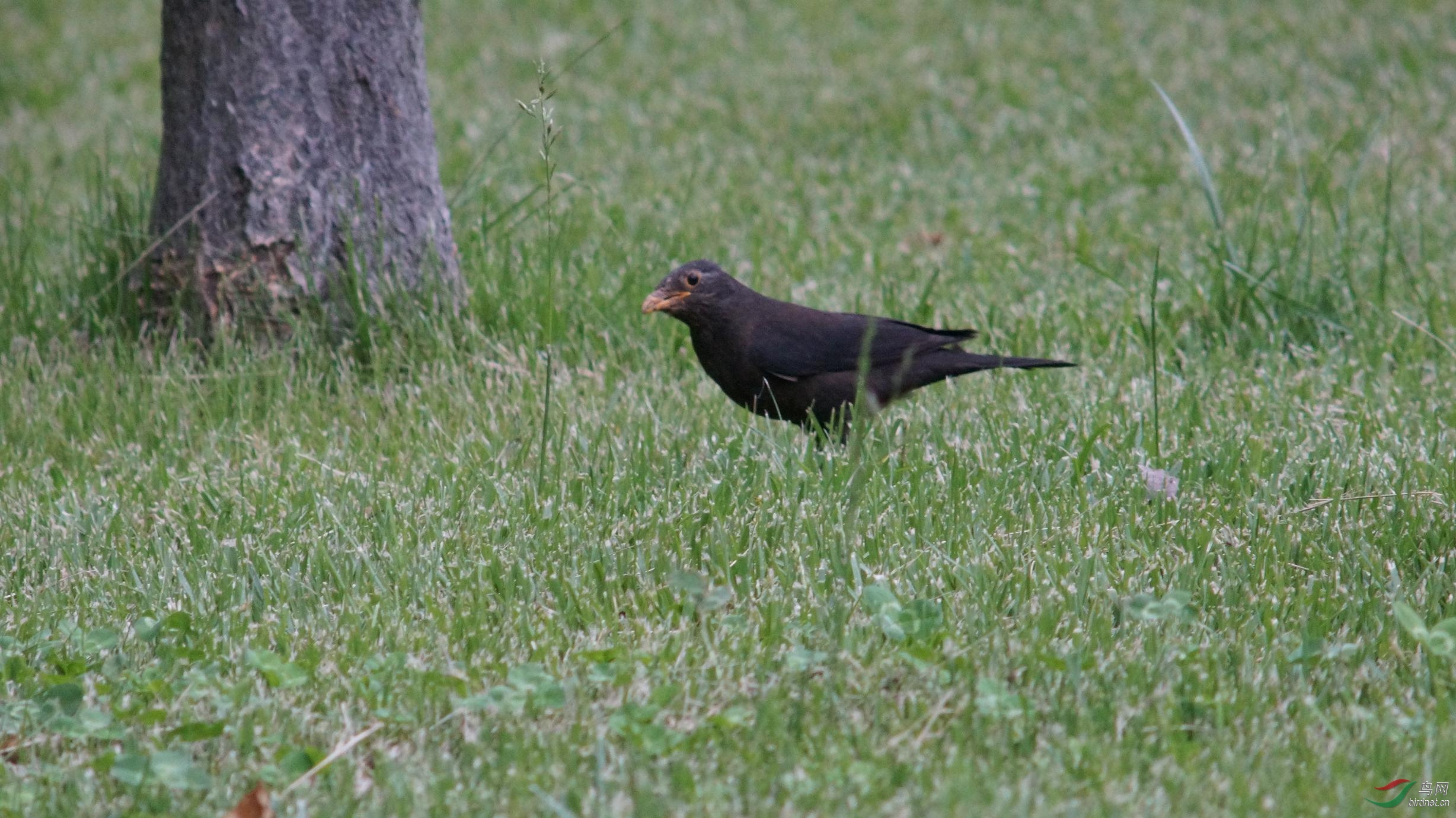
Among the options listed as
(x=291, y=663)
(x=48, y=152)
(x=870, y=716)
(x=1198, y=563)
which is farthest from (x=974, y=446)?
(x=48, y=152)

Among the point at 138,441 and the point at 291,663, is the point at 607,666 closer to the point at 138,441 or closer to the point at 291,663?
the point at 291,663

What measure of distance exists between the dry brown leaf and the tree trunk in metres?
3.00

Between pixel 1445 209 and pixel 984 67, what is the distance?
362 cm

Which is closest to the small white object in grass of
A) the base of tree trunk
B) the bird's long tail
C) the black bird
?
the bird's long tail

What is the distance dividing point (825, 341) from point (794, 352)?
117 millimetres

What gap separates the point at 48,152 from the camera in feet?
28.5

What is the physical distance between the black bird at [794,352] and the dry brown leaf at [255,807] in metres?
2.32

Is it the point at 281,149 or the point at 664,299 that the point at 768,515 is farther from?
the point at 281,149

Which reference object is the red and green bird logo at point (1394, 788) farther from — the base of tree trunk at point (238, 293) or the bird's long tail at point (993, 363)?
the base of tree trunk at point (238, 293)

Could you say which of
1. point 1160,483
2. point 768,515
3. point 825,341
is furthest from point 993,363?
point 768,515

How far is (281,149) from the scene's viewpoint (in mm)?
5273

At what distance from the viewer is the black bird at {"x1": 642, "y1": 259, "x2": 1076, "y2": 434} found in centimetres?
462

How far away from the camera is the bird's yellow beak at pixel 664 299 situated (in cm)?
465

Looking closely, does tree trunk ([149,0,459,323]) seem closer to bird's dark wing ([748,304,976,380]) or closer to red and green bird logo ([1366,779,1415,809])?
bird's dark wing ([748,304,976,380])
